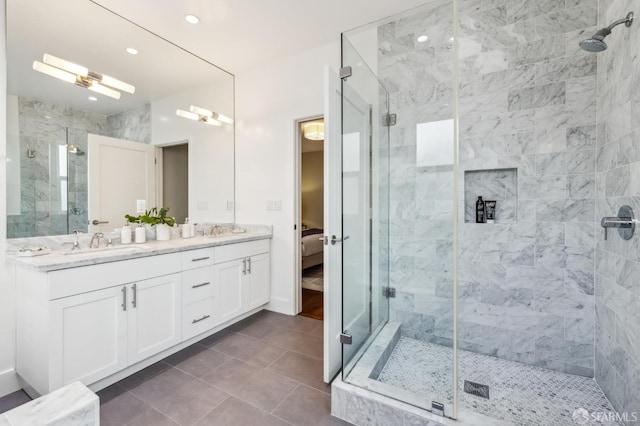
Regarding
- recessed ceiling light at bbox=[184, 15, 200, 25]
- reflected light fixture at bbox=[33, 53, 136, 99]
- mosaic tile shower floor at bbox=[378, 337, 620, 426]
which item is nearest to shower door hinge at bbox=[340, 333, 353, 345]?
mosaic tile shower floor at bbox=[378, 337, 620, 426]

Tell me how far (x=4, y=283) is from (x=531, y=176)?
360 cm

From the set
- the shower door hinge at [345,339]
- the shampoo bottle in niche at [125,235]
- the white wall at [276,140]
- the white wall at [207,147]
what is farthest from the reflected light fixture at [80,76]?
the shower door hinge at [345,339]

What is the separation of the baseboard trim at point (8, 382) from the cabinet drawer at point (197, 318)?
957 mm

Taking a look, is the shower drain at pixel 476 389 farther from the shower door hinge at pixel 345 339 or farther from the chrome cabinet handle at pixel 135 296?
the chrome cabinet handle at pixel 135 296

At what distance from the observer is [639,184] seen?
1.39 meters

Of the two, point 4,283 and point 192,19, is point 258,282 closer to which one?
point 4,283

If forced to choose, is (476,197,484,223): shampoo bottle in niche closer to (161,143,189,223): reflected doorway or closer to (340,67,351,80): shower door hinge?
(340,67,351,80): shower door hinge

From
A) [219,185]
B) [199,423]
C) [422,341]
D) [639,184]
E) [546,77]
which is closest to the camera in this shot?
[639,184]

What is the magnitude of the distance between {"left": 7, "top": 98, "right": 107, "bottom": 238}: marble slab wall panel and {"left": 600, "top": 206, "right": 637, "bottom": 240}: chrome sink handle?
3.48 meters

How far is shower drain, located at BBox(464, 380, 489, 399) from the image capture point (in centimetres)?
174

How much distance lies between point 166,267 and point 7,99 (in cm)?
144

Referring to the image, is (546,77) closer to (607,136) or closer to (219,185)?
(607,136)

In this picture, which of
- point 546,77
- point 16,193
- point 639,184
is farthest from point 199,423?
point 546,77

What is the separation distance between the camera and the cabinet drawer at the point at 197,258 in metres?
2.25
